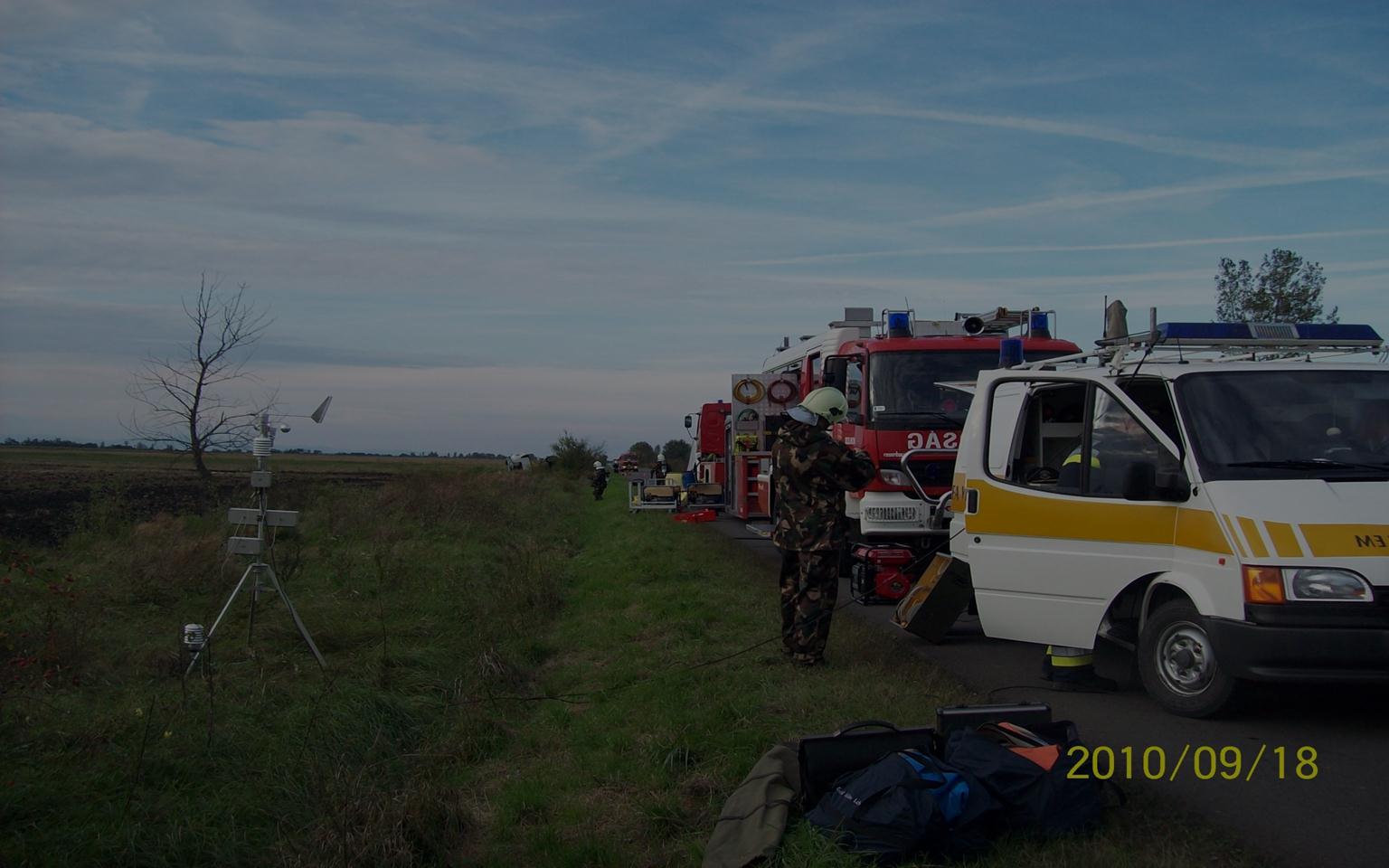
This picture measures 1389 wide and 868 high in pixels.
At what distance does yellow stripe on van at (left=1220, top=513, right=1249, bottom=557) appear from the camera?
19.2 feet

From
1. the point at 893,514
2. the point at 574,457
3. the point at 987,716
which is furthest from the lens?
the point at 574,457

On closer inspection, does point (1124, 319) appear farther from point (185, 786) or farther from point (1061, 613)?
point (185, 786)

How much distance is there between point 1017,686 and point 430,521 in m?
14.7

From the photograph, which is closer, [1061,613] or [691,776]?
[691,776]

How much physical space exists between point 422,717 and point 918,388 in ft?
22.6

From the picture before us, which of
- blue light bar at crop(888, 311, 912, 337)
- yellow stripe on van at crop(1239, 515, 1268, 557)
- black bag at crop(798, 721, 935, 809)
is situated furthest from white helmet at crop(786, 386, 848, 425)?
blue light bar at crop(888, 311, 912, 337)

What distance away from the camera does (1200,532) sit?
6207mm

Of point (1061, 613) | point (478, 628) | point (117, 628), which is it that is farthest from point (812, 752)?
point (117, 628)

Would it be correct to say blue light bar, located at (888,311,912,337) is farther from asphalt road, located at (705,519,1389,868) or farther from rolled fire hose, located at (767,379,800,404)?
asphalt road, located at (705,519,1389,868)

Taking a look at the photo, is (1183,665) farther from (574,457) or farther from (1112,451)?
(574,457)

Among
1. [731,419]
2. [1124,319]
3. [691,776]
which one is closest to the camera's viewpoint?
[691,776]

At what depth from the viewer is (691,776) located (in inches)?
209

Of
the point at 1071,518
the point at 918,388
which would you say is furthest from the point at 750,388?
the point at 1071,518

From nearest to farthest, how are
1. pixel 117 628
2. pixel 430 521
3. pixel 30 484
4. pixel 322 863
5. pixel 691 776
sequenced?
pixel 322 863
pixel 691 776
pixel 117 628
pixel 430 521
pixel 30 484
